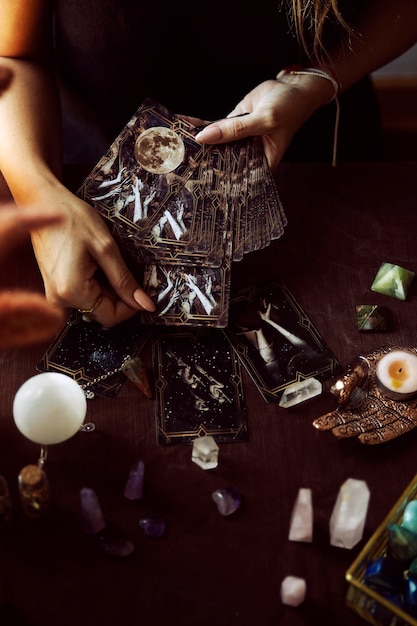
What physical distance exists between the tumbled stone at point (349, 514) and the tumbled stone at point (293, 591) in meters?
0.07

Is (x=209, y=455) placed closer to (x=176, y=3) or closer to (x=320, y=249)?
(x=320, y=249)

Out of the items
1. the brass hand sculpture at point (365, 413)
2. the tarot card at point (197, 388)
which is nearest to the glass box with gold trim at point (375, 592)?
the brass hand sculpture at point (365, 413)

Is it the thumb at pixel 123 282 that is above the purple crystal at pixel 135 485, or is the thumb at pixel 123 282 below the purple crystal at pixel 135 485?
above

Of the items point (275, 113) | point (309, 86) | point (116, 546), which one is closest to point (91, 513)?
point (116, 546)

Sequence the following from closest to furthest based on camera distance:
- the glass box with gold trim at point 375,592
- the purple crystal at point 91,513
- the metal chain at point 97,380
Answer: the glass box with gold trim at point 375,592, the purple crystal at point 91,513, the metal chain at point 97,380

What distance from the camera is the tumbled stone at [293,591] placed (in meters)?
0.77

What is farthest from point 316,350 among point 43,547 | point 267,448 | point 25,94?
point 25,94

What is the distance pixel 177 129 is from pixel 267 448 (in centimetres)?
52

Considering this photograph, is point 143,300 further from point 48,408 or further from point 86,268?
point 48,408

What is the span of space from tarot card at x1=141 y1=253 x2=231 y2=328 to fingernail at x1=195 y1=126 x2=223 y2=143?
0.20 meters

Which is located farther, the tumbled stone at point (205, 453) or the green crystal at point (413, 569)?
the tumbled stone at point (205, 453)

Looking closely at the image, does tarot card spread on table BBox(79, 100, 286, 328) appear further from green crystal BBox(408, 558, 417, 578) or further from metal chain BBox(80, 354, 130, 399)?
green crystal BBox(408, 558, 417, 578)

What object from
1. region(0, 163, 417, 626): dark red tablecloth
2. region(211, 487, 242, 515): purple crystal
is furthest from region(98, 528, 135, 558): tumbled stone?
region(211, 487, 242, 515): purple crystal

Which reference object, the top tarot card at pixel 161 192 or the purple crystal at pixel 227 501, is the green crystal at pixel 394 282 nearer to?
the top tarot card at pixel 161 192
